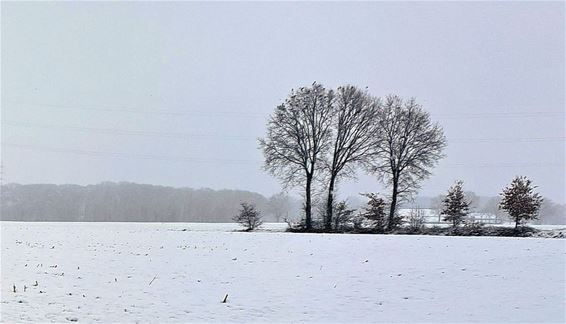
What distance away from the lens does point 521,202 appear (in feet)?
114

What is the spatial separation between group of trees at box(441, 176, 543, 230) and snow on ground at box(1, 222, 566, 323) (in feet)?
43.6

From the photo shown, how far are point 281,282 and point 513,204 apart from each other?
90.4 ft

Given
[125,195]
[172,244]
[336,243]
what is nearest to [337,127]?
→ [336,243]

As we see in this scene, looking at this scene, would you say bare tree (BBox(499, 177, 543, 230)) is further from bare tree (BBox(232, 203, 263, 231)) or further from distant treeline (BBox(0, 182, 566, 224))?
distant treeline (BBox(0, 182, 566, 224))

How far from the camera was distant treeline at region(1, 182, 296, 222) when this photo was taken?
10738cm

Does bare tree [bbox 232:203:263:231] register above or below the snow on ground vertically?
above

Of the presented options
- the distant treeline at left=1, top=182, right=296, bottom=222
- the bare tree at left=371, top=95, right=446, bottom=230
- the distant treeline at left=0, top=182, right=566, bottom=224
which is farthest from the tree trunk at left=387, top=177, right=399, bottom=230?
Answer: the distant treeline at left=1, top=182, right=296, bottom=222

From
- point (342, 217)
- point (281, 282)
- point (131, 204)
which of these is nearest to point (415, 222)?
point (342, 217)

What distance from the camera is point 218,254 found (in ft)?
63.8

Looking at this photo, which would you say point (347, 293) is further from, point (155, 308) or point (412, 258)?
point (412, 258)

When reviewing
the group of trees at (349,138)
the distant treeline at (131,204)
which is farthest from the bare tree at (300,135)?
the distant treeline at (131,204)

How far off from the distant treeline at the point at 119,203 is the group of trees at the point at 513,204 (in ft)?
252

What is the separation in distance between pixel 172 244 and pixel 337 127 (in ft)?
73.6

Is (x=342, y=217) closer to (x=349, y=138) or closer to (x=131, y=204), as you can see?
(x=349, y=138)
